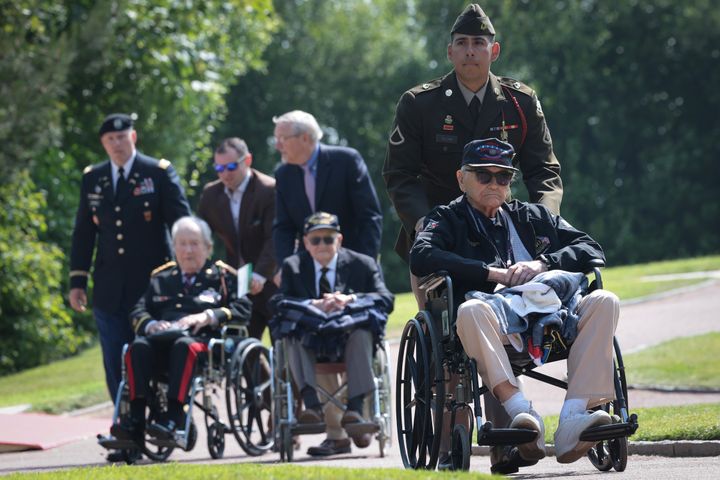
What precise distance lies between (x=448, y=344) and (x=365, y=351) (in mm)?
3021

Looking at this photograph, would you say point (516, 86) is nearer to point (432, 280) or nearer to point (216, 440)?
point (432, 280)

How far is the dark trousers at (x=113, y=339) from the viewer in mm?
11695

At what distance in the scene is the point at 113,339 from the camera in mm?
11781

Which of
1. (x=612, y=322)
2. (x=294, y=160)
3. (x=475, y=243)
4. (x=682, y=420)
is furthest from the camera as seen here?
(x=294, y=160)

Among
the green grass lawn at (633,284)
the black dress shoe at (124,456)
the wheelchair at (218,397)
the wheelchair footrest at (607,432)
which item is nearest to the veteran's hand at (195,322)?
the wheelchair at (218,397)

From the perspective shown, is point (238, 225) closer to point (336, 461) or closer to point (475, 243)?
point (336, 461)

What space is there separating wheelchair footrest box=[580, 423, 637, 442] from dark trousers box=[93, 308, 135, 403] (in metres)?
5.18

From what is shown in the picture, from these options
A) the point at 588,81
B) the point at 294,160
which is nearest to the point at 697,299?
the point at 294,160

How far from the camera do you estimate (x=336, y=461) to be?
10.3 m

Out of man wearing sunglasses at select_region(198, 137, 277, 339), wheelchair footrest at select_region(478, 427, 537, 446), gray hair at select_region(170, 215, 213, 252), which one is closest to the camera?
wheelchair footrest at select_region(478, 427, 537, 446)

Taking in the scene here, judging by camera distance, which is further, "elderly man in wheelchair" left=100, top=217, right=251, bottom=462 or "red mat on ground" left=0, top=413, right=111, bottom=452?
"red mat on ground" left=0, top=413, right=111, bottom=452

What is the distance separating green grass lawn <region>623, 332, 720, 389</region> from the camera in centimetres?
1442

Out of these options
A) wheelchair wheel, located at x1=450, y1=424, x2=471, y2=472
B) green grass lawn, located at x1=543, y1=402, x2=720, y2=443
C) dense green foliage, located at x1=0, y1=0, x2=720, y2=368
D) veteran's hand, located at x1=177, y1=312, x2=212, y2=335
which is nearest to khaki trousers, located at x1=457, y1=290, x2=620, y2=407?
wheelchair wheel, located at x1=450, y1=424, x2=471, y2=472

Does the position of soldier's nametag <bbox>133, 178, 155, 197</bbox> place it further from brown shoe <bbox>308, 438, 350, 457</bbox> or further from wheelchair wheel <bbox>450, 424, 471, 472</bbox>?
wheelchair wheel <bbox>450, 424, 471, 472</bbox>
